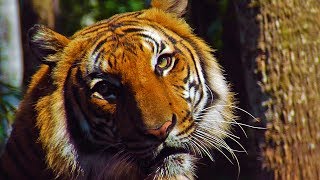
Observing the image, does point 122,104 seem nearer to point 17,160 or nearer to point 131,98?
point 131,98

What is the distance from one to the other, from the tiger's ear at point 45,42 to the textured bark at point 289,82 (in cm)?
99

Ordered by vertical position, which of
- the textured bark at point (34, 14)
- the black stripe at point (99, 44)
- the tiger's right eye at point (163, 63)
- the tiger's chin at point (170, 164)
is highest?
the textured bark at point (34, 14)

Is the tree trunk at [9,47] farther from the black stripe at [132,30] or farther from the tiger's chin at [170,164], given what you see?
the tiger's chin at [170,164]

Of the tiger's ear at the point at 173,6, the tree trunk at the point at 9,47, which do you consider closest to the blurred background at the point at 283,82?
the tiger's ear at the point at 173,6

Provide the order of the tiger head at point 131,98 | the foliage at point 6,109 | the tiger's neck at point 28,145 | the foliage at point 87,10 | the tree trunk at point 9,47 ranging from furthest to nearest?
the tree trunk at point 9,47, the foliage at point 87,10, the foliage at point 6,109, the tiger's neck at point 28,145, the tiger head at point 131,98

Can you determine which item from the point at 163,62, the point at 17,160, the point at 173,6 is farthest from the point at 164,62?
the point at 17,160

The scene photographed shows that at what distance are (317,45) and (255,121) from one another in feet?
1.59

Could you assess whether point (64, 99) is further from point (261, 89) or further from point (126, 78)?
point (261, 89)

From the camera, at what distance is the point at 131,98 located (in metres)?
3.54

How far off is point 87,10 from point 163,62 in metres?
5.92

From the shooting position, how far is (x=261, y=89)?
4.14m

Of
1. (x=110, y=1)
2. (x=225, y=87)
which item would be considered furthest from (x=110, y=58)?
(x=110, y=1)

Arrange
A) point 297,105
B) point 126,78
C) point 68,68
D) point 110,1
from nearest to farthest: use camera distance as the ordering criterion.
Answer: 1. point 126,78
2. point 68,68
3. point 297,105
4. point 110,1

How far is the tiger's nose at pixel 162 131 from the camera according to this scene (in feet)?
11.1
